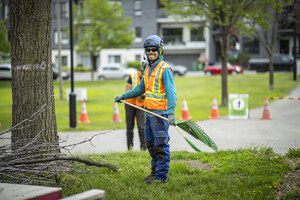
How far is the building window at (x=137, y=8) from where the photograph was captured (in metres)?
54.6

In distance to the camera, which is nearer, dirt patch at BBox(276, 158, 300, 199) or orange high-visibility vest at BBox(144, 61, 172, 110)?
dirt patch at BBox(276, 158, 300, 199)

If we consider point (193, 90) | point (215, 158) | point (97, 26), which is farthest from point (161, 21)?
point (215, 158)

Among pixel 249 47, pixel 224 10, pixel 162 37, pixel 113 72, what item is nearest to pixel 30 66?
pixel 224 10

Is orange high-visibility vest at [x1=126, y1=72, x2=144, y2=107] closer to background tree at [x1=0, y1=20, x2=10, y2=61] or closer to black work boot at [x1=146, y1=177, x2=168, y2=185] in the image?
black work boot at [x1=146, y1=177, x2=168, y2=185]

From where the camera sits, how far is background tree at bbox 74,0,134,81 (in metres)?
35.6

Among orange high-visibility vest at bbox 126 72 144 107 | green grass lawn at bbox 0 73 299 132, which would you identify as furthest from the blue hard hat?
green grass lawn at bbox 0 73 299 132

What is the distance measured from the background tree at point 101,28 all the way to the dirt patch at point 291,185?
31.5 metres

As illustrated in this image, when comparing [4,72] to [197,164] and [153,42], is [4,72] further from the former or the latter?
[153,42]

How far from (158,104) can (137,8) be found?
51.8 m

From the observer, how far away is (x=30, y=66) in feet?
16.6

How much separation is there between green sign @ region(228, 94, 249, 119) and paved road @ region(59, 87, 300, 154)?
0.31m

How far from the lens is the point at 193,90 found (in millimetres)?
25328

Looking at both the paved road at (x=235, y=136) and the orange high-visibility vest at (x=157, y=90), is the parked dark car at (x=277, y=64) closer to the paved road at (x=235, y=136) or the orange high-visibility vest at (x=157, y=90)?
the paved road at (x=235, y=136)

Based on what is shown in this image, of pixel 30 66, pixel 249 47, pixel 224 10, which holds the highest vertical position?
pixel 249 47
